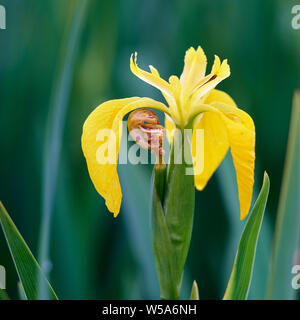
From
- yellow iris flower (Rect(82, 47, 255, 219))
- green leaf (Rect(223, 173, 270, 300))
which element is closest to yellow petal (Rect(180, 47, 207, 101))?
yellow iris flower (Rect(82, 47, 255, 219))

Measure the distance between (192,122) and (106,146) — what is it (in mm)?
121

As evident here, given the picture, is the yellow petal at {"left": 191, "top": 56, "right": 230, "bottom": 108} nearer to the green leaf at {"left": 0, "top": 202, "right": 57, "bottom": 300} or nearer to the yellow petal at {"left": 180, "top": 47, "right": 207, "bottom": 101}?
the yellow petal at {"left": 180, "top": 47, "right": 207, "bottom": 101}

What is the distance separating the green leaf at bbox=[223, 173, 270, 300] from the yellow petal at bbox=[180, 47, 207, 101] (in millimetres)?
153

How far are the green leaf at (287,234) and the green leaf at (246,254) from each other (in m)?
0.07

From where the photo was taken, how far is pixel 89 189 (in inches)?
32.1

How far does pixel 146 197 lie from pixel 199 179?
16 cm

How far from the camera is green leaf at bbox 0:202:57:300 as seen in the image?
45cm

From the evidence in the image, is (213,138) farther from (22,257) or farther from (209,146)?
(22,257)

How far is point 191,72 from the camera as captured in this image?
0.54 meters

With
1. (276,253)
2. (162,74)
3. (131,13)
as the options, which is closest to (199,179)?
(276,253)

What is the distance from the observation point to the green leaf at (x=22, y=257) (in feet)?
1.48

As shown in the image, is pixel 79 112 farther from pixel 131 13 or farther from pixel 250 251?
pixel 250 251

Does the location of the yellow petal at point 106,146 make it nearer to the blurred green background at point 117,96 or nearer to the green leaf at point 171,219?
the green leaf at point 171,219

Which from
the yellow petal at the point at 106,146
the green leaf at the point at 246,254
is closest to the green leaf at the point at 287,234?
the green leaf at the point at 246,254
